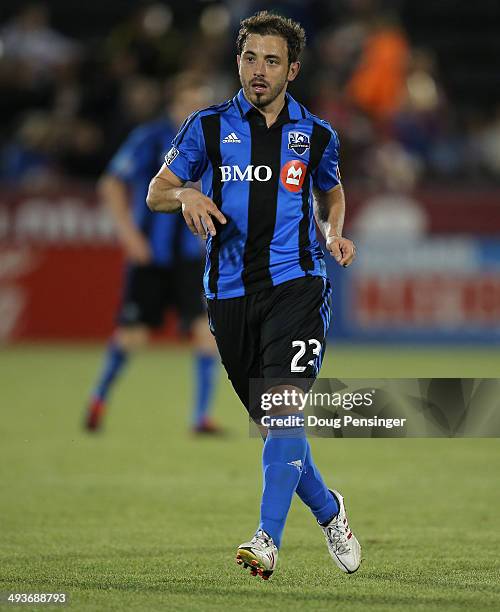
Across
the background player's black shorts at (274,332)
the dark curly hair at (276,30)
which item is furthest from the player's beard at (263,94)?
the background player's black shorts at (274,332)

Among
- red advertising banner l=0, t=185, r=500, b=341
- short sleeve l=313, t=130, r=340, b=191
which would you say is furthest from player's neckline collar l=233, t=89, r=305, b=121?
red advertising banner l=0, t=185, r=500, b=341

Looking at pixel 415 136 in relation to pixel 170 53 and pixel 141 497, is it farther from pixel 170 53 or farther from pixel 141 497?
pixel 141 497

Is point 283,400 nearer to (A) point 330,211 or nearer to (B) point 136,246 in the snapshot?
(A) point 330,211

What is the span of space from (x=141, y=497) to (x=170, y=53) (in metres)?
10.1

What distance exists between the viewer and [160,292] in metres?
9.98

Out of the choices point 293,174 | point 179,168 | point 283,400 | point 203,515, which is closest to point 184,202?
point 179,168

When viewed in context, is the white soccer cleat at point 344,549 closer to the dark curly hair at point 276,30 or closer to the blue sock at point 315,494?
the blue sock at point 315,494

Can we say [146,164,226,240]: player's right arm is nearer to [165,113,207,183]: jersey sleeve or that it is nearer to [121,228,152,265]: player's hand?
[165,113,207,183]: jersey sleeve

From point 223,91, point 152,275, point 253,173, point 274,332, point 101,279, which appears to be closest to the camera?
point 274,332

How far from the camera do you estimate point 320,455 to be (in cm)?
895

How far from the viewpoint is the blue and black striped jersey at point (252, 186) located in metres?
5.33

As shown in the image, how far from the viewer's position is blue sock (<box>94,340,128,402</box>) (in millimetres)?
9875

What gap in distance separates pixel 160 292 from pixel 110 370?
693mm

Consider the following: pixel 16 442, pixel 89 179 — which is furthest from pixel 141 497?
pixel 89 179
